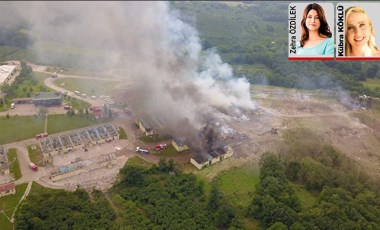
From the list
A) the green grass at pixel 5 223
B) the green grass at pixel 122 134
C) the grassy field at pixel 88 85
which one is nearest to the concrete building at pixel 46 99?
the grassy field at pixel 88 85

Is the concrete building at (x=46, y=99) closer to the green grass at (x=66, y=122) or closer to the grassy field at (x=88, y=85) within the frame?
the green grass at (x=66, y=122)

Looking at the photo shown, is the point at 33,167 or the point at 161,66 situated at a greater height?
the point at 161,66

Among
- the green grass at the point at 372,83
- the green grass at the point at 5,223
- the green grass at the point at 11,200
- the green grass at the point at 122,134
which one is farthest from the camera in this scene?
the green grass at the point at 372,83

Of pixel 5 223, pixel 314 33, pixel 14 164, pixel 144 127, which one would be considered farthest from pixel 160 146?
pixel 314 33

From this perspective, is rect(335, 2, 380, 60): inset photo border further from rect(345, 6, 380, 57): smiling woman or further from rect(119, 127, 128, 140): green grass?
rect(119, 127, 128, 140): green grass

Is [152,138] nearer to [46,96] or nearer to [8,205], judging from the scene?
[8,205]

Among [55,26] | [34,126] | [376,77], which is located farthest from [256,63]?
[55,26]
